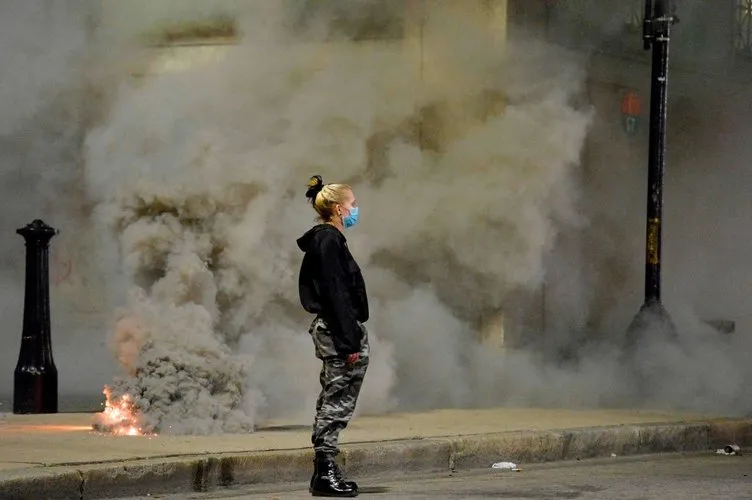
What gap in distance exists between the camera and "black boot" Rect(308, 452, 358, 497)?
6859 millimetres

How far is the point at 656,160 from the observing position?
11438 millimetres

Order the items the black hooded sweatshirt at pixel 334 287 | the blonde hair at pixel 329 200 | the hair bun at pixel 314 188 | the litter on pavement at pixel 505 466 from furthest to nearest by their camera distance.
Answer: the litter on pavement at pixel 505 466 → the hair bun at pixel 314 188 → the blonde hair at pixel 329 200 → the black hooded sweatshirt at pixel 334 287

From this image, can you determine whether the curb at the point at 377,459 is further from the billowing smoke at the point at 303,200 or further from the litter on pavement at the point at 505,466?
the billowing smoke at the point at 303,200

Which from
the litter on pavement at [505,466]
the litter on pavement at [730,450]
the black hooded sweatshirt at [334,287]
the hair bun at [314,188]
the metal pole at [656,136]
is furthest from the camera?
the metal pole at [656,136]

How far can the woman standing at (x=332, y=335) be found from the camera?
678cm

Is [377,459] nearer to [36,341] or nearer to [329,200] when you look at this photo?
[329,200]

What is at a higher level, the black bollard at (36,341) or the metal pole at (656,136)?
the metal pole at (656,136)

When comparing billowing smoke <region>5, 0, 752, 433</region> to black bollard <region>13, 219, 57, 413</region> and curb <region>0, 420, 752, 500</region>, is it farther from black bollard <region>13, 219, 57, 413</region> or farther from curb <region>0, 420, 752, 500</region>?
curb <region>0, 420, 752, 500</region>

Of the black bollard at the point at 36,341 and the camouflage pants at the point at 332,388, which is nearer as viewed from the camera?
the camouflage pants at the point at 332,388

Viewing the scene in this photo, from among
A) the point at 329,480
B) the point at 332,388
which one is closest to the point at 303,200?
the point at 332,388

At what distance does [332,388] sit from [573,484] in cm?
145

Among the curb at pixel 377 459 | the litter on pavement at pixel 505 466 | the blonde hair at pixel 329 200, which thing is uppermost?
the blonde hair at pixel 329 200

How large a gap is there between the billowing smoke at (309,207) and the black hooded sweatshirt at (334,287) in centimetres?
171

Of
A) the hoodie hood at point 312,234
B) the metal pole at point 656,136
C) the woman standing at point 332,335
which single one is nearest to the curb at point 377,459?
the woman standing at point 332,335
